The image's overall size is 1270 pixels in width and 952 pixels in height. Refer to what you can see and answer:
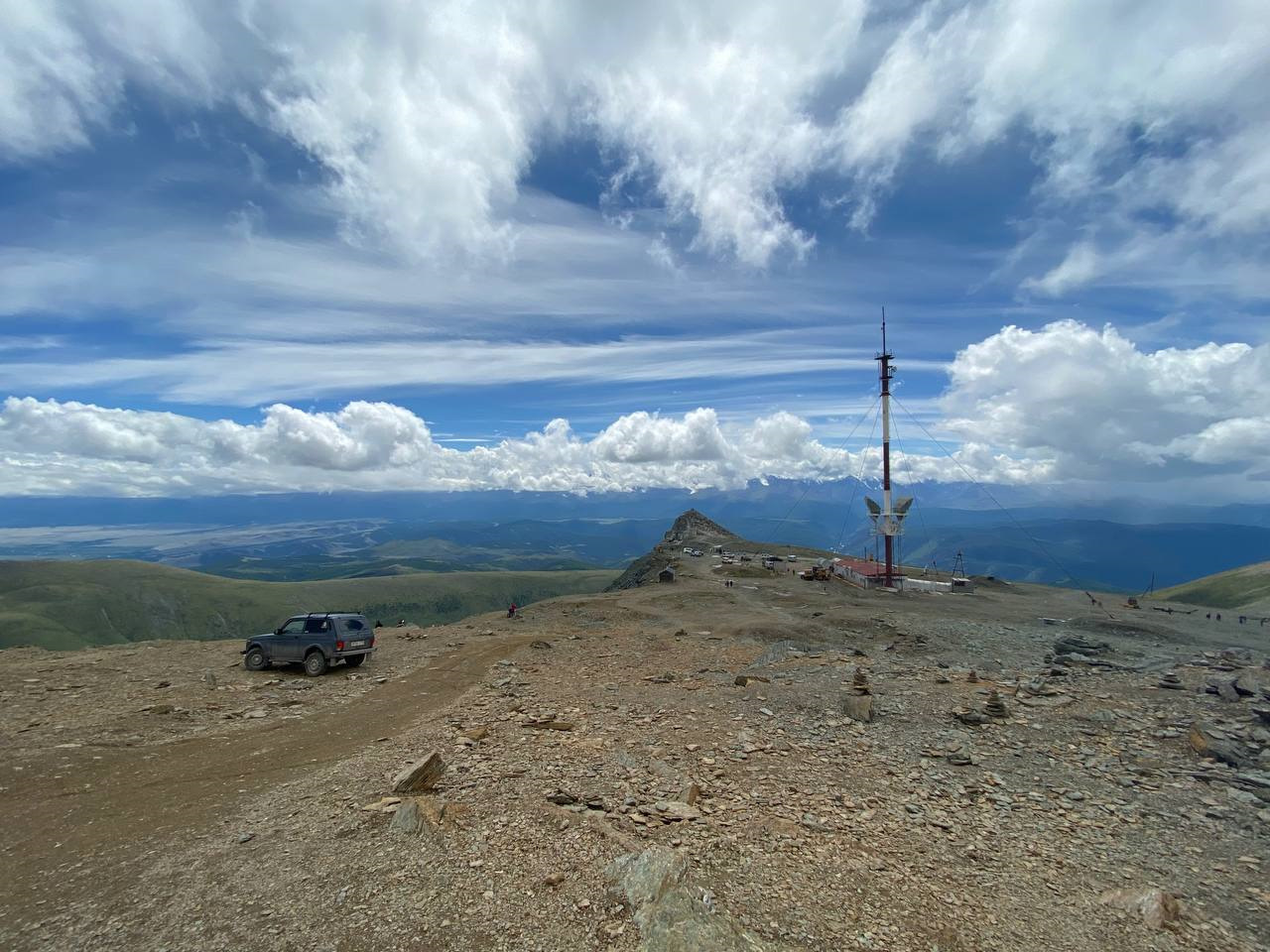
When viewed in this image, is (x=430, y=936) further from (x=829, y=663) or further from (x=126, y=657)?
(x=126, y=657)

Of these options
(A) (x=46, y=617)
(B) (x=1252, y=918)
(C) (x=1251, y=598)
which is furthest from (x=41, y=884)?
(A) (x=46, y=617)

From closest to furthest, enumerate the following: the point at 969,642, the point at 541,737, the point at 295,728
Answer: the point at 541,737, the point at 295,728, the point at 969,642

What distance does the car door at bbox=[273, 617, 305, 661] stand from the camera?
21.9 meters

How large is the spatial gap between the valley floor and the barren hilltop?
0.18 feet

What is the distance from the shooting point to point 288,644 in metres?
22.0

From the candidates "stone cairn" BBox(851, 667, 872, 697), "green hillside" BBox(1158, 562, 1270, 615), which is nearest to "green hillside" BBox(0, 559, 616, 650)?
"stone cairn" BBox(851, 667, 872, 697)

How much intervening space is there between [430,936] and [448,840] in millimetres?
1980

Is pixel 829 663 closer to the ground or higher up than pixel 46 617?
higher up

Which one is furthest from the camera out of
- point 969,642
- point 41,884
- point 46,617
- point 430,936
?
point 46,617

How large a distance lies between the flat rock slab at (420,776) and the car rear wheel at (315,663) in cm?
1250

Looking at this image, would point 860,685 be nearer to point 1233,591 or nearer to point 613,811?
point 613,811

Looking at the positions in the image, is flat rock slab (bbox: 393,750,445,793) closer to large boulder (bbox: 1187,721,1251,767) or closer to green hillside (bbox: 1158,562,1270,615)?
large boulder (bbox: 1187,721,1251,767)

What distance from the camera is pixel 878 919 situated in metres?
7.46

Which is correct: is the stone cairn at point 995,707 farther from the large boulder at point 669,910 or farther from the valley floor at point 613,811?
the large boulder at point 669,910
